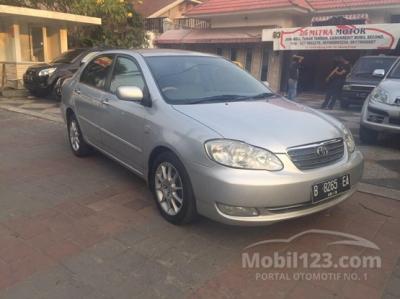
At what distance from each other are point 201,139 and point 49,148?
3.99 m

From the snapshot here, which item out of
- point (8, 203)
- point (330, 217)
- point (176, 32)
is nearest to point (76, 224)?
point (8, 203)

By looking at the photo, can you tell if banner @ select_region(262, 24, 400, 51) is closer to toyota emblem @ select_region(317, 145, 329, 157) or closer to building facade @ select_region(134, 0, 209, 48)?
building facade @ select_region(134, 0, 209, 48)

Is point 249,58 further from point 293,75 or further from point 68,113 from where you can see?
point 68,113

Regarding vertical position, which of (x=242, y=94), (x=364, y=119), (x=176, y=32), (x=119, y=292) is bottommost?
(x=119, y=292)

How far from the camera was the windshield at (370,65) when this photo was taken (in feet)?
37.7

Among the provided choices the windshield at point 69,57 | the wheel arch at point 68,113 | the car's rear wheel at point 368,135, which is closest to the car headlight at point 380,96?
the car's rear wheel at point 368,135

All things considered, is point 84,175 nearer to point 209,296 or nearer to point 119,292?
point 119,292


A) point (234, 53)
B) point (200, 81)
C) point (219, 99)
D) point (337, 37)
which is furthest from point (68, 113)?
point (234, 53)

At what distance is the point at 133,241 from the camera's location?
3244 millimetres

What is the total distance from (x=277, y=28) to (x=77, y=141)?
1370 centimetres

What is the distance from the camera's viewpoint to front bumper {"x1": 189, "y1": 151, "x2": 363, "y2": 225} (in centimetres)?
285

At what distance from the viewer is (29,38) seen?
14719 mm

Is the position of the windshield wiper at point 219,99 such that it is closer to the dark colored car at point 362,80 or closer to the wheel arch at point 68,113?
the wheel arch at point 68,113

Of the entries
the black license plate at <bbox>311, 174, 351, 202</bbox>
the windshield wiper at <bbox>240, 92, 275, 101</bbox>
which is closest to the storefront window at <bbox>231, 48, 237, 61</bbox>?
the windshield wiper at <bbox>240, 92, 275, 101</bbox>
